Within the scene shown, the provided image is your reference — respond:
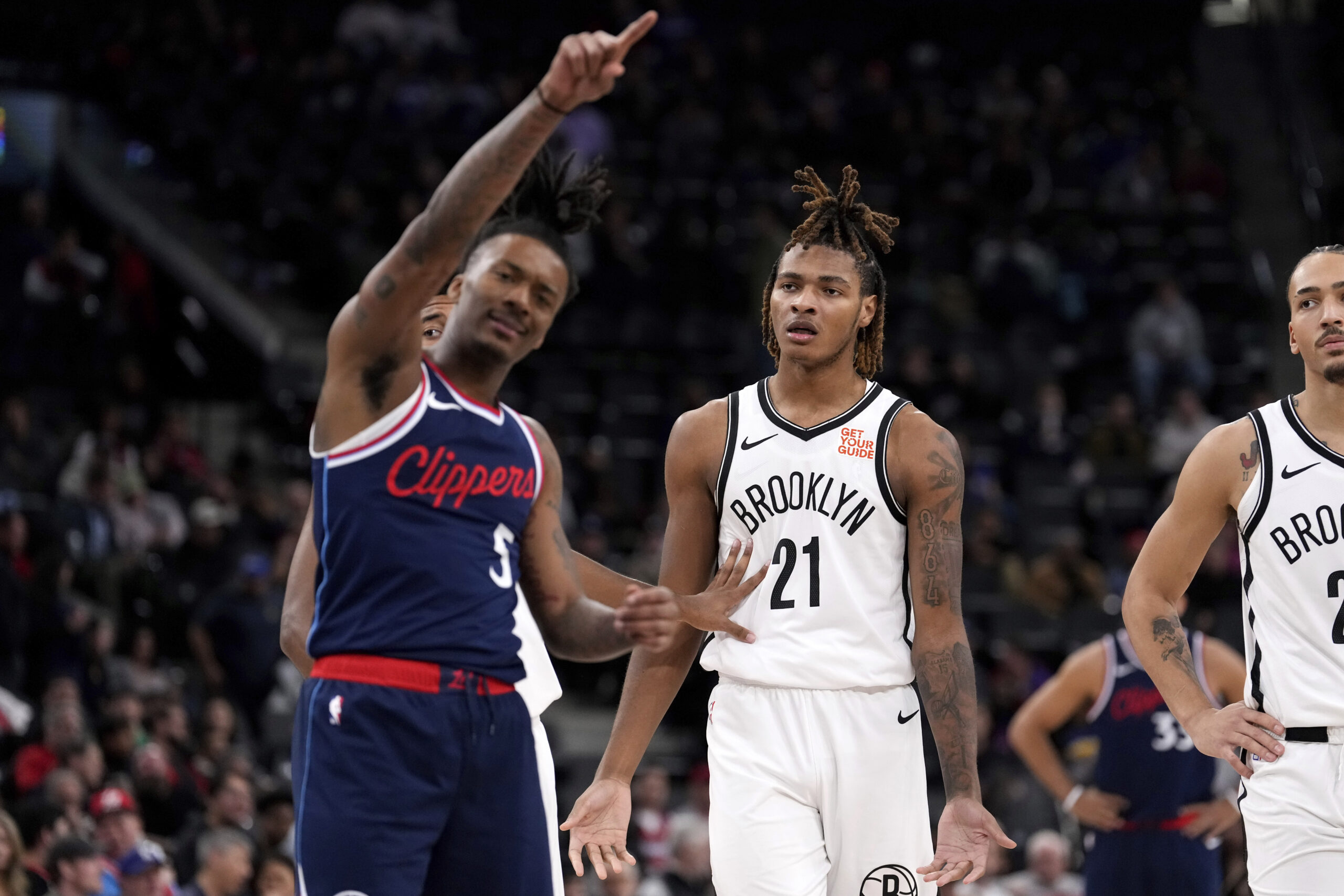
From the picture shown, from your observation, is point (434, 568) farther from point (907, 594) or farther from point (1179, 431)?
point (1179, 431)

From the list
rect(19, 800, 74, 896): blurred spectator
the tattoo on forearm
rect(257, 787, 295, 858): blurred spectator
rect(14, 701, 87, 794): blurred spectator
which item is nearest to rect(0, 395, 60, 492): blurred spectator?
rect(14, 701, 87, 794): blurred spectator

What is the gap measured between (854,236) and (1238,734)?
2.05 m

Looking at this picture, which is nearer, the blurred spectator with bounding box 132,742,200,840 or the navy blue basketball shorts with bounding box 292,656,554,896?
the navy blue basketball shorts with bounding box 292,656,554,896

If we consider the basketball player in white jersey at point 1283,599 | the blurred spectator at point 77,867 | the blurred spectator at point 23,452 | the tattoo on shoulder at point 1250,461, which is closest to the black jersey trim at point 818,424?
the basketball player in white jersey at point 1283,599

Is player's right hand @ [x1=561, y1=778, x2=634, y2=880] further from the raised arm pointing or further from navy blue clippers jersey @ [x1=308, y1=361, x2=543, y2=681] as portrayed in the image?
the raised arm pointing

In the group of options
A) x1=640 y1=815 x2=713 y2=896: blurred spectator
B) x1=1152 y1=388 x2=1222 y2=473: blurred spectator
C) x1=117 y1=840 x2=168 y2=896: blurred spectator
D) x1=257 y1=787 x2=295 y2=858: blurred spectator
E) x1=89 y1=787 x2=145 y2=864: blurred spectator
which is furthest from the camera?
x1=1152 y1=388 x2=1222 y2=473: blurred spectator

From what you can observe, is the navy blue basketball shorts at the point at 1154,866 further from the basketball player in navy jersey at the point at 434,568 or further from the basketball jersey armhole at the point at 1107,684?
the basketball player in navy jersey at the point at 434,568

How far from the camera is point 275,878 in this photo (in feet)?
28.6

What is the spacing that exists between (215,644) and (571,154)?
8880 millimetres

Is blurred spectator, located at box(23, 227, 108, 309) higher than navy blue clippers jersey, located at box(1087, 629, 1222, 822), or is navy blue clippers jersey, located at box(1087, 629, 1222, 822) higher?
blurred spectator, located at box(23, 227, 108, 309)

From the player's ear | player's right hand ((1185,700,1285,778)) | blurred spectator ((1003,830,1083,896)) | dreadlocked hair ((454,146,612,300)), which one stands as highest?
dreadlocked hair ((454,146,612,300))

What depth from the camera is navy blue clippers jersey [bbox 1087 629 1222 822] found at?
770cm

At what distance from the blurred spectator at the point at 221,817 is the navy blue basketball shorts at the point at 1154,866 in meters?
4.77

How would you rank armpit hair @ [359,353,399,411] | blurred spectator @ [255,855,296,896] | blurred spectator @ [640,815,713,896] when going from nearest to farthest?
armpit hair @ [359,353,399,411]
blurred spectator @ [255,855,296,896]
blurred spectator @ [640,815,713,896]
